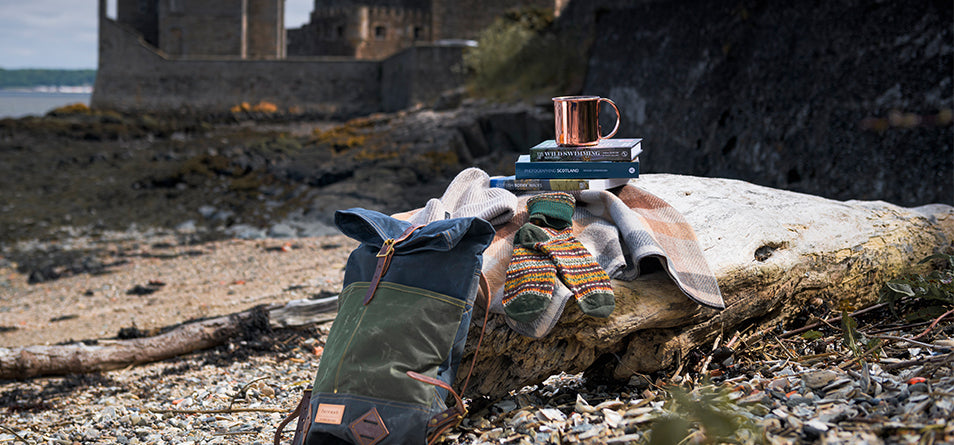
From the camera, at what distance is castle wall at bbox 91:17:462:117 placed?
2678 cm

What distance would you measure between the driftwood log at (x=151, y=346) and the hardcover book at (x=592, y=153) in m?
2.86

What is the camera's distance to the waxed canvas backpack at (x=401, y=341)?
2367mm

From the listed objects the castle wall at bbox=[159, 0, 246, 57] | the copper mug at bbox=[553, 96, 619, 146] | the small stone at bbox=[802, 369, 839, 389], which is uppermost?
the castle wall at bbox=[159, 0, 246, 57]

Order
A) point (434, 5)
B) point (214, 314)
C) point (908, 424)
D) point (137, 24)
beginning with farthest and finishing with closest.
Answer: point (137, 24) < point (434, 5) < point (214, 314) < point (908, 424)

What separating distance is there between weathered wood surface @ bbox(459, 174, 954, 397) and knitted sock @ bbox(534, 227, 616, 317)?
4.7 inches

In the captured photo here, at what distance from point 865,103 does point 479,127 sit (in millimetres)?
8890

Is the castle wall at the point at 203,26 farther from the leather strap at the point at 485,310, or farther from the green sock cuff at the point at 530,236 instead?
the leather strap at the point at 485,310

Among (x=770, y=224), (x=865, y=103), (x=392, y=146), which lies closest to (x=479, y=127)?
(x=392, y=146)

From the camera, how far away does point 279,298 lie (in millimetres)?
6934

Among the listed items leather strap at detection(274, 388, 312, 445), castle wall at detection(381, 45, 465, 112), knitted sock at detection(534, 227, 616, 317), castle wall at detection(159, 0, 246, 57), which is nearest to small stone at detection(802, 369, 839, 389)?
knitted sock at detection(534, 227, 616, 317)

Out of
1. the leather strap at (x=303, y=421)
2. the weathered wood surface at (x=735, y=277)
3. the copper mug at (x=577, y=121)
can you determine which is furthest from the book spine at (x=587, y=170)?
the leather strap at (x=303, y=421)

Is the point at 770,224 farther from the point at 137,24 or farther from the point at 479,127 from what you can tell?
the point at 137,24

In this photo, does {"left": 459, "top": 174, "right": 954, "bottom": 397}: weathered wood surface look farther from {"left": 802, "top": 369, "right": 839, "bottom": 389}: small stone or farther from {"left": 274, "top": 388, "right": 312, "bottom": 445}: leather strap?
{"left": 274, "top": 388, "right": 312, "bottom": 445}: leather strap

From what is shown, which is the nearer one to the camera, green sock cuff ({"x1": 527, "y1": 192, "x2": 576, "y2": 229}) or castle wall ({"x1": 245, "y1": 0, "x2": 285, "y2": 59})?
green sock cuff ({"x1": 527, "y1": 192, "x2": 576, "y2": 229})
